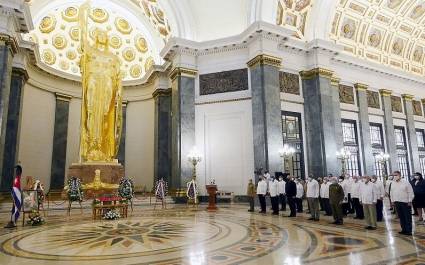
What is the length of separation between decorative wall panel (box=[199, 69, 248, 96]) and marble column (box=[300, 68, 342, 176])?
322 centimetres

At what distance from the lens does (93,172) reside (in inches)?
516

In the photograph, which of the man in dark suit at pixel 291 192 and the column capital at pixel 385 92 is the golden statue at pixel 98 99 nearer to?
the man in dark suit at pixel 291 192

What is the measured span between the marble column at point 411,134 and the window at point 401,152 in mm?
288

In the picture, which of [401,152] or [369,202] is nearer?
[369,202]

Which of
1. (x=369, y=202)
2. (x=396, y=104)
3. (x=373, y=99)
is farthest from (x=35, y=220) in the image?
(x=396, y=104)

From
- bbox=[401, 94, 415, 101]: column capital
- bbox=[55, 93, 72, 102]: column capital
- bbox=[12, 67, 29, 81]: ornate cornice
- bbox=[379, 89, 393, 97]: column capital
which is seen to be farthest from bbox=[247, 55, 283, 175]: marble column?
bbox=[55, 93, 72, 102]: column capital

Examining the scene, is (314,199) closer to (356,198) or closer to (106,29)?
(356,198)

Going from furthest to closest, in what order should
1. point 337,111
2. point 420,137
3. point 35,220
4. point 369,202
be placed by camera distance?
point 420,137 < point 337,111 < point 35,220 < point 369,202

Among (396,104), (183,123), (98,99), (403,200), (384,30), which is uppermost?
(384,30)

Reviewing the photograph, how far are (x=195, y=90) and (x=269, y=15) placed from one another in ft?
16.3

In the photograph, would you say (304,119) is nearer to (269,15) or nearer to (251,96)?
(251,96)

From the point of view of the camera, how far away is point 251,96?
14.2 m

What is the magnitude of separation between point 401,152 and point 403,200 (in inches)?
577

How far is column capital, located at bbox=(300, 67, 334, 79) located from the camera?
→ 49.5 ft
